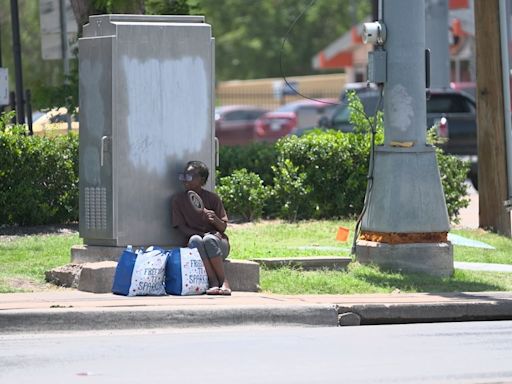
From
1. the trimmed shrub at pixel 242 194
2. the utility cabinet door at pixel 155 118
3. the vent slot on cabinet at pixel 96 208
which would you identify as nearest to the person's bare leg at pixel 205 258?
the utility cabinet door at pixel 155 118

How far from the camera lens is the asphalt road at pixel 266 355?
321 inches

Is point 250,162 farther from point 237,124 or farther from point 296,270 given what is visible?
point 237,124

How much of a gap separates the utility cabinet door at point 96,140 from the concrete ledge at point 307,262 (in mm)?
1608

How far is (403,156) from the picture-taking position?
1263 cm

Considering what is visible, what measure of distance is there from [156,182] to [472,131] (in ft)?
53.8

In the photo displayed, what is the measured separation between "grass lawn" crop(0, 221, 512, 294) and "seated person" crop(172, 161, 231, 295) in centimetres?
67

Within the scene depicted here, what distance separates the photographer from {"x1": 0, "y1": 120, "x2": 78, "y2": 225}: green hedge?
14891mm

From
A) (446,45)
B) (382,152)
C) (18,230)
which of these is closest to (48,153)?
(18,230)

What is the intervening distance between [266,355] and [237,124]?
3630 centimetres

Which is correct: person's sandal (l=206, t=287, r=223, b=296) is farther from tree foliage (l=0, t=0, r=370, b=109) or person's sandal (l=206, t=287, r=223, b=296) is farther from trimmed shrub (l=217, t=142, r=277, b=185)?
tree foliage (l=0, t=0, r=370, b=109)

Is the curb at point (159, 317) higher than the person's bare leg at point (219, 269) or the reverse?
the reverse

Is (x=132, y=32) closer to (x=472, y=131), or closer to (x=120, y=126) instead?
(x=120, y=126)

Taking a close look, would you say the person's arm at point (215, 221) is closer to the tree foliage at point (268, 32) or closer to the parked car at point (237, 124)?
the parked car at point (237, 124)

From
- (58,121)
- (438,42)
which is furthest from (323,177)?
(438,42)
